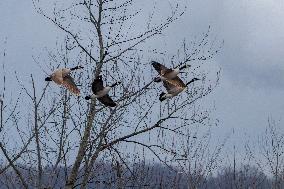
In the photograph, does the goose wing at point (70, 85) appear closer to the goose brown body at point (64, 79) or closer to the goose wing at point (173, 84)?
the goose brown body at point (64, 79)

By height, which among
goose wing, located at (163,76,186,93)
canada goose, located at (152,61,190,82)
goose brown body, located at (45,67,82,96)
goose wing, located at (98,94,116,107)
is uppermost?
canada goose, located at (152,61,190,82)

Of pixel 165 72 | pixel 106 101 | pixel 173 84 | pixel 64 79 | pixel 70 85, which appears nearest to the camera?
pixel 70 85

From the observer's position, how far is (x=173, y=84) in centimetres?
984

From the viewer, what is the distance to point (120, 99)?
1059 centimetres

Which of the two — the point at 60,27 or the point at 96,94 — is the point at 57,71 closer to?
the point at 96,94

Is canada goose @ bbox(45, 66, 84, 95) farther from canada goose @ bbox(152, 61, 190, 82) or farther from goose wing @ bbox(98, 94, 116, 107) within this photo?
canada goose @ bbox(152, 61, 190, 82)

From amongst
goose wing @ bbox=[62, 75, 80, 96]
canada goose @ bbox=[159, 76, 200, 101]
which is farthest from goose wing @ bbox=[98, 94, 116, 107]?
canada goose @ bbox=[159, 76, 200, 101]

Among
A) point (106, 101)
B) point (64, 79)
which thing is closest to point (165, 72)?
point (106, 101)

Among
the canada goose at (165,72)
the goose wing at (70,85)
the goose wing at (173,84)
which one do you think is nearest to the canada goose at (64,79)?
the goose wing at (70,85)

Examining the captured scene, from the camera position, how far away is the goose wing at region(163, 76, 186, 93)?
32.2ft

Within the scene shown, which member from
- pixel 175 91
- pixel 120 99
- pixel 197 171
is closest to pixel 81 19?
pixel 120 99

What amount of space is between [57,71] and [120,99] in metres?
1.67

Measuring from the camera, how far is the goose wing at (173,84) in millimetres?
9812

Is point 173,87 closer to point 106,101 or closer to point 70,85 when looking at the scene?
point 106,101
